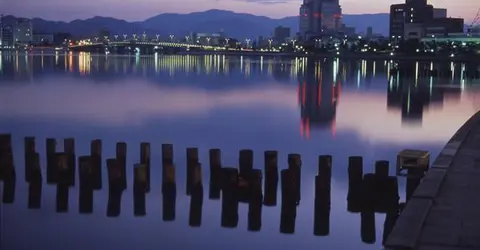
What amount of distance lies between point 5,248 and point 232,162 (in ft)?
28.1

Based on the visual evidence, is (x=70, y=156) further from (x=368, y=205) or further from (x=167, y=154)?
(x=368, y=205)

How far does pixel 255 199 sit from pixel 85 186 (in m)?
3.27

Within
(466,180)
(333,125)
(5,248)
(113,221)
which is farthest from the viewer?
(333,125)

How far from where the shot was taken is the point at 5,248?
10.8 meters

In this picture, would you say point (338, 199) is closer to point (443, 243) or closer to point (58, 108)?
point (443, 243)

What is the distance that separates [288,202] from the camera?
11.7 m

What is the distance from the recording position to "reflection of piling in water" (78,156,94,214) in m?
12.4

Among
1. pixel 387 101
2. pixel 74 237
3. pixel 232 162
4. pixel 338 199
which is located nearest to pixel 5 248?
pixel 74 237

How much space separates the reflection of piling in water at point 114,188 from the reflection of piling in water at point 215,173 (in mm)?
1733

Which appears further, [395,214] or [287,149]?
[287,149]

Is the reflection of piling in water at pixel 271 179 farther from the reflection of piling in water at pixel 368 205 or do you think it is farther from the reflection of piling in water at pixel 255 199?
the reflection of piling in water at pixel 368 205

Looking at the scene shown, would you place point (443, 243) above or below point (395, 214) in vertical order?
above

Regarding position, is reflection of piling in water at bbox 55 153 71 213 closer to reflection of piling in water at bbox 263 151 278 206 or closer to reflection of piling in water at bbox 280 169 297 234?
reflection of piling in water at bbox 263 151 278 206

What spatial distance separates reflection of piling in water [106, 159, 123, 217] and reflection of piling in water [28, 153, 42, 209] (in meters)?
1.52
